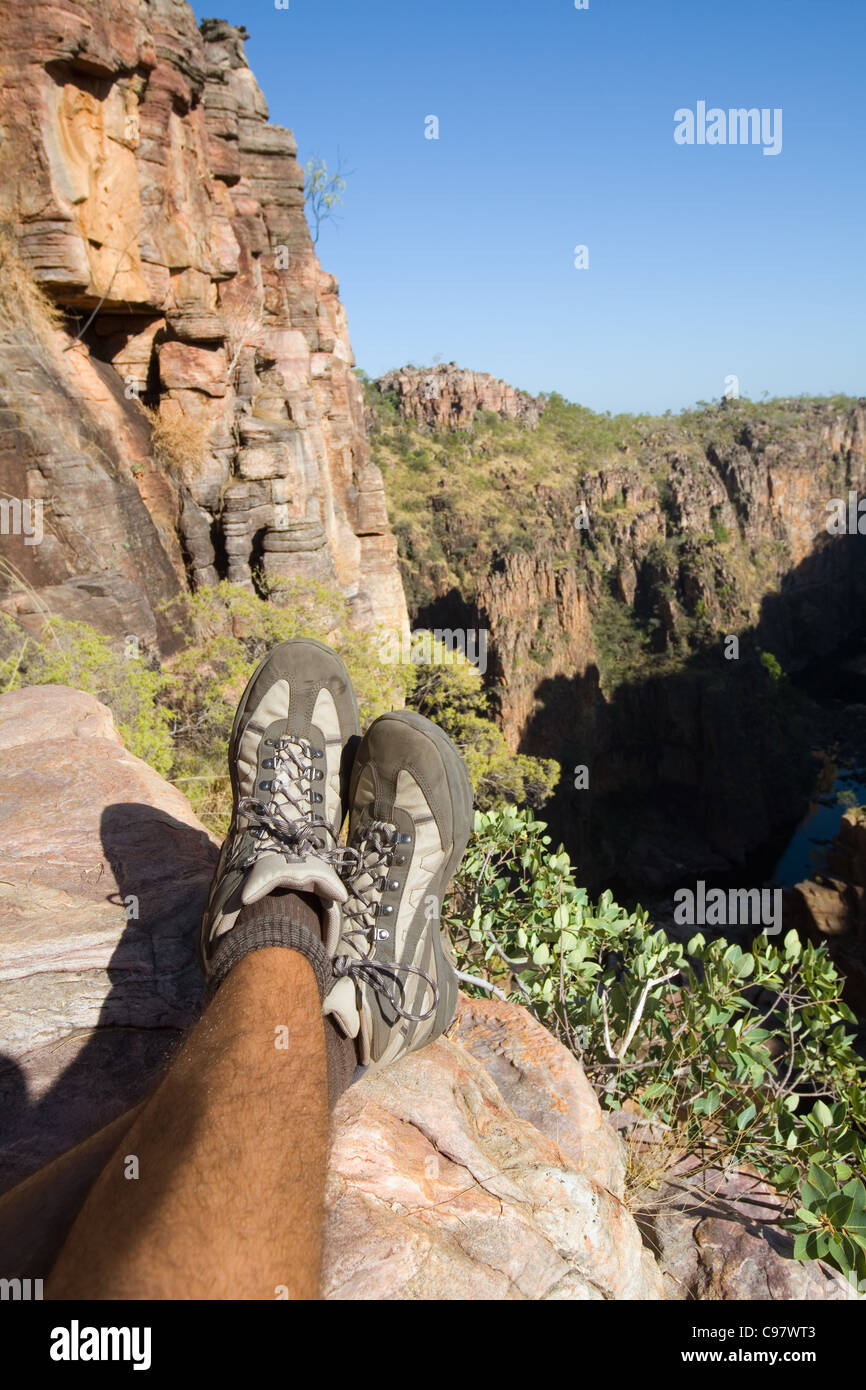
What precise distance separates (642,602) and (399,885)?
136 feet

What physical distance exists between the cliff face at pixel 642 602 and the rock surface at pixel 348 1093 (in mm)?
26059

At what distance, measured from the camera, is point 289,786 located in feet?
7.38

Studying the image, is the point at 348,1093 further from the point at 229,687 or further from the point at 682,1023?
the point at 229,687

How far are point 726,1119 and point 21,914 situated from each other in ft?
7.15

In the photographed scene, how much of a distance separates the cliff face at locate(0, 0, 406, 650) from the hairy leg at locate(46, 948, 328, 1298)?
6589 millimetres

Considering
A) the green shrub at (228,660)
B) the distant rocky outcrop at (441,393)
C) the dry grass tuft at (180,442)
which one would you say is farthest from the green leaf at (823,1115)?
the distant rocky outcrop at (441,393)

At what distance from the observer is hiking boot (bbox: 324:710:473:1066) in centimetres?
180

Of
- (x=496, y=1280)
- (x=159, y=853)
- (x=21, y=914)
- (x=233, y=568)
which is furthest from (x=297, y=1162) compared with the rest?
(x=233, y=568)

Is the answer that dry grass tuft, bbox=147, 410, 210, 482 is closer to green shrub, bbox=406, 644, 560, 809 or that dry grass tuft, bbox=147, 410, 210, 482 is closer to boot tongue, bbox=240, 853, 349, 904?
green shrub, bbox=406, 644, 560, 809

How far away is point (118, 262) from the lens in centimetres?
998

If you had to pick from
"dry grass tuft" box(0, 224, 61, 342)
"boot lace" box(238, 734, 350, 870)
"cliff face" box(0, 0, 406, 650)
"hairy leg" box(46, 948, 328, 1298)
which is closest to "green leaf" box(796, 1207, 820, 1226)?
"hairy leg" box(46, 948, 328, 1298)
